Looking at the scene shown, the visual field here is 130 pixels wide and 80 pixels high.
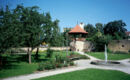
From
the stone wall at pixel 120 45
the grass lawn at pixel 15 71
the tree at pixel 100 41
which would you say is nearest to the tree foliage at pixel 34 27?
the grass lawn at pixel 15 71

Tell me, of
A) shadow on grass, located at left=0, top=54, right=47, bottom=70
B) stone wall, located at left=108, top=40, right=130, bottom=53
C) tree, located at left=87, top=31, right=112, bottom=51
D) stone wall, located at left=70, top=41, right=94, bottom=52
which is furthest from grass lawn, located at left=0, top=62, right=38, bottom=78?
stone wall, located at left=108, top=40, right=130, bottom=53

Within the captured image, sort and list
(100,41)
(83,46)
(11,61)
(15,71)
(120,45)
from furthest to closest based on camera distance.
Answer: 1. (83,46)
2. (100,41)
3. (120,45)
4. (11,61)
5. (15,71)

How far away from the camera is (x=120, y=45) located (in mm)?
31734

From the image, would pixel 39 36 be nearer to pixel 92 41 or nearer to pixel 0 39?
pixel 0 39

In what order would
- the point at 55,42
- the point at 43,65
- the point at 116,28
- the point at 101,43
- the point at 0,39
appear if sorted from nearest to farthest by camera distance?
1. the point at 0,39
2. the point at 43,65
3. the point at 55,42
4. the point at 101,43
5. the point at 116,28

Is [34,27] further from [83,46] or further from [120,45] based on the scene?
[120,45]

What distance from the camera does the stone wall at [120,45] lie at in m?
30.6

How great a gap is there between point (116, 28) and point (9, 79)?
172 ft

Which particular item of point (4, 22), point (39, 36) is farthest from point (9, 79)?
point (39, 36)

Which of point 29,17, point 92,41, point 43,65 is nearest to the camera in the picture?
point 43,65

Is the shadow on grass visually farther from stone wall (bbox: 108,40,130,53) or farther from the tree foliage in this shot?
stone wall (bbox: 108,40,130,53)

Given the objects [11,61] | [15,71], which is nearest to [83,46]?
[11,61]

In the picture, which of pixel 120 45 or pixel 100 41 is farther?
pixel 100 41

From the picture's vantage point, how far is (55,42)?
50.3 feet
